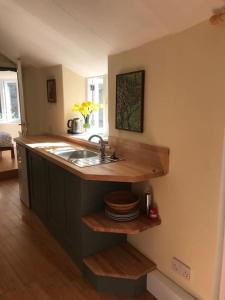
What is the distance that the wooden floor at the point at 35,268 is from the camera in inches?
75.2

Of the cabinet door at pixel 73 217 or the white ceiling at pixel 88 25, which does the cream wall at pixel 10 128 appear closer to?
the white ceiling at pixel 88 25

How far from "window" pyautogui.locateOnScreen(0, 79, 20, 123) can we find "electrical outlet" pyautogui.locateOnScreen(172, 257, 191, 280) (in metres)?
6.12

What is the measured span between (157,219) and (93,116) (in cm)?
191

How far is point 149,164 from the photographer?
1923 millimetres

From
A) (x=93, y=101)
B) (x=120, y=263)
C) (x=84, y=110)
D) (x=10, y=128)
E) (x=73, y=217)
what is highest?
(x=93, y=101)

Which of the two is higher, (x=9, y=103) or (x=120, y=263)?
(x=9, y=103)

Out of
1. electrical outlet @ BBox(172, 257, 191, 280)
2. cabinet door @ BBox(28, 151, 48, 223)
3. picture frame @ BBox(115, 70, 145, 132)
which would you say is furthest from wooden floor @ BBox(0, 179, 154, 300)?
picture frame @ BBox(115, 70, 145, 132)

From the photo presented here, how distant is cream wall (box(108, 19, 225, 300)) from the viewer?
141 centimetres

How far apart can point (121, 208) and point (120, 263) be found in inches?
18.4

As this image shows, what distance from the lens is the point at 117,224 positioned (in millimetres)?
1860

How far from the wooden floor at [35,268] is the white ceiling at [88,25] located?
1926 millimetres

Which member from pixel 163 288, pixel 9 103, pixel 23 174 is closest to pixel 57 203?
pixel 23 174

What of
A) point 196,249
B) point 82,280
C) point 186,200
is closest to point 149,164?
point 186,200

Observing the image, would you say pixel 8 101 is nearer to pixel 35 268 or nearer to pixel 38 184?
pixel 38 184
